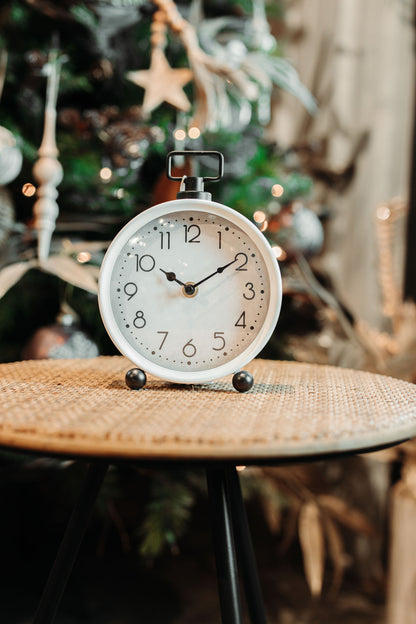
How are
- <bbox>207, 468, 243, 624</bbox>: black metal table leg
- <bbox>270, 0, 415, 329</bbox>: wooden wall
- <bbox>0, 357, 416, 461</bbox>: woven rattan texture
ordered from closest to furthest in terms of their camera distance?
<bbox>0, 357, 416, 461</bbox>: woven rattan texture
<bbox>207, 468, 243, 624</bbox>: black metal table leg
<bbox>270, 0, 415, 329</bbox>: wooden wall

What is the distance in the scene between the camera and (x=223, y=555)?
540mm

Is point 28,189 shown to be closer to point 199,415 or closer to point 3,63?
point 3,63

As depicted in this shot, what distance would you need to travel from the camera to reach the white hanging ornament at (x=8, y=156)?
3.14 feet

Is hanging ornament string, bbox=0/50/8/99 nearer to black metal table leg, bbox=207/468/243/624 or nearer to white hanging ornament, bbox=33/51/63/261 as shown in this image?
white hanging ornament, bbox=33/51/63/261

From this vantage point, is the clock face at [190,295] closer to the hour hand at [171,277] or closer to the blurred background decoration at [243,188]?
the hour hand at [171,277]

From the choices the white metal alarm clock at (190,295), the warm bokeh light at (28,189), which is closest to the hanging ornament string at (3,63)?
the warm bokeh light at (28,189)

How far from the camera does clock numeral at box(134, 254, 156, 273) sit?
→ 2.03 ft

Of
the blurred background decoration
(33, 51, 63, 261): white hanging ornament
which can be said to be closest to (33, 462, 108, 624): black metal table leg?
the blurred background decoration

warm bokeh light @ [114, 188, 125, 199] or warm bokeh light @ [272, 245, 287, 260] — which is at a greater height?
warm bokeh light @ [114, 188, 125, 199]

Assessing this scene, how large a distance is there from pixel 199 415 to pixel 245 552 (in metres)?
0.35

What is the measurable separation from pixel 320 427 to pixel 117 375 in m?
0.31

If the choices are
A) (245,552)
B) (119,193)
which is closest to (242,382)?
(245,552)

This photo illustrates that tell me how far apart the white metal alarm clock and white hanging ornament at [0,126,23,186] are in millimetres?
470

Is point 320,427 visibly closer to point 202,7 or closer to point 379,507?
point 379,507
